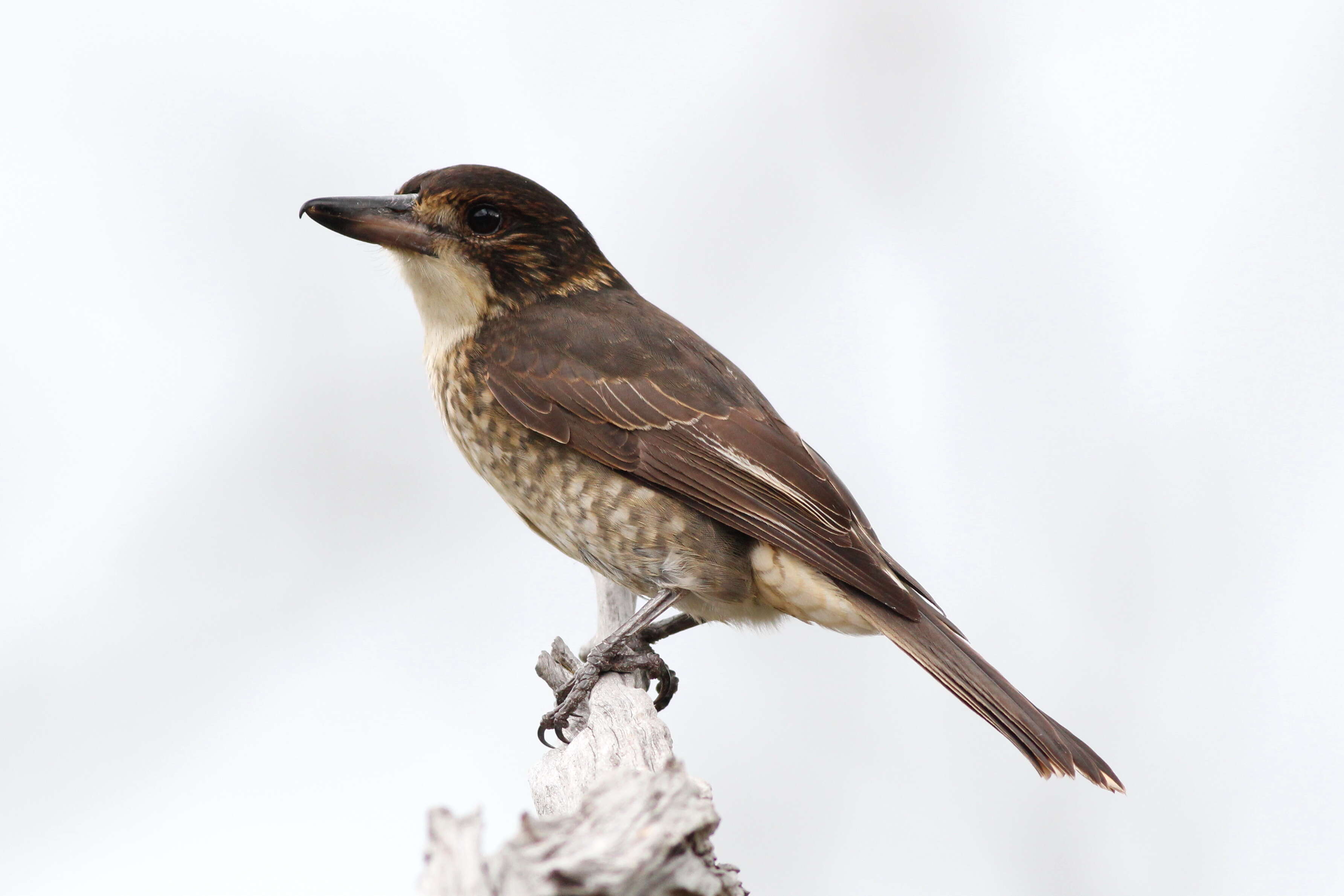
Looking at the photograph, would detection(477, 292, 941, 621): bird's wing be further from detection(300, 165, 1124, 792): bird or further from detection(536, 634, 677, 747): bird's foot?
detection(536, 634, 677, 747): bird's foot

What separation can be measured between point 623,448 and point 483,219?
3.36 feet

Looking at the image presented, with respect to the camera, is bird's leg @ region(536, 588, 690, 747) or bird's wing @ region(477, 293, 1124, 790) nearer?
bird's wing @ region(477, 293, 1124, 790)

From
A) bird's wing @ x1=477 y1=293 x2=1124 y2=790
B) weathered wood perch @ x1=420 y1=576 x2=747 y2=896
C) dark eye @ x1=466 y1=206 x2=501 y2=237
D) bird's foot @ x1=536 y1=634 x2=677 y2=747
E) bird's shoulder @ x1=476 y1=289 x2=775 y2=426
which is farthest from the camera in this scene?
dark eye @ x1=466 y1=206 x2=501 y2=237

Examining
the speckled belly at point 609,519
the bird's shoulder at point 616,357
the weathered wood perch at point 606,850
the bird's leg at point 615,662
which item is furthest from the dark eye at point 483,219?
the weathered wood perch at point 606,850

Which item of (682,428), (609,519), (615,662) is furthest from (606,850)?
(682,428)

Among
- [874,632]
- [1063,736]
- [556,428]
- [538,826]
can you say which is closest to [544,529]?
[556,428]

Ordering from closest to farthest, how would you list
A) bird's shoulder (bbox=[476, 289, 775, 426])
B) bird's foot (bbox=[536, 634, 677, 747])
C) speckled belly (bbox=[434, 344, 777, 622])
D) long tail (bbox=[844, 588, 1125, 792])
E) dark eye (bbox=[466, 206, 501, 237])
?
long tail (bbox=[844, 588, 1125, 792])
bird's foot (bbox=[536, 634, 677, 747])
speckled belly (bbox=[434, 344, 777, 622])
bird's shoulder (bbox=[476, 289, 775, 426])
dark eye (bbox=[466, 206, 501, 237])

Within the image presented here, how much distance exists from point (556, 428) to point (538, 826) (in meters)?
2.46

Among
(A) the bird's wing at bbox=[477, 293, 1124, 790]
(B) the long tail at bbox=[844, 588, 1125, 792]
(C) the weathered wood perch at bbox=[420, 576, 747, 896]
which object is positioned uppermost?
(A) the bird's wing at bbox=[477, 293, 1124, 790]

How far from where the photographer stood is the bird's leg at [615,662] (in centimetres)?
409

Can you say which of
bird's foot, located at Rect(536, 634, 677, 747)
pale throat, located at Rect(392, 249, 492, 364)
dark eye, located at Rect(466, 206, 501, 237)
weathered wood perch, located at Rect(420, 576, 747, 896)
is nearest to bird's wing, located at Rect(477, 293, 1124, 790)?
pale throat, located at Rect(392, 249, 492, 364)

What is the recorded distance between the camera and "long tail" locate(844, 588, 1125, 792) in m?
3.71

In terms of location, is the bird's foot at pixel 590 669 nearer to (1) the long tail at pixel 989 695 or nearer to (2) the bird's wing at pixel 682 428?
(2) the bird's wing at pixel 682 428

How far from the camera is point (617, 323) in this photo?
4676 millimetres
